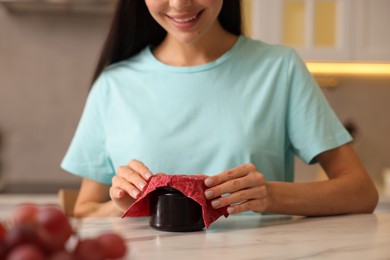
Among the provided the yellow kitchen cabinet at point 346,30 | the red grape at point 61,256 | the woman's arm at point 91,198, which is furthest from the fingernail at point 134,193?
the yellow kitchen cabinet at point 346,30

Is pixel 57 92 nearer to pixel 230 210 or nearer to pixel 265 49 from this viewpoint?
pixel 265 49

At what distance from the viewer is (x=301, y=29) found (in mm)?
3227

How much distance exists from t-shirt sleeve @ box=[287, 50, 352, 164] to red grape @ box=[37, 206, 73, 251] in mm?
982

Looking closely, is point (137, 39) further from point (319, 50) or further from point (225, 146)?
point (319, 50)

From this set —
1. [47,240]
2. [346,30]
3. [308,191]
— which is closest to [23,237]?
[47,240]

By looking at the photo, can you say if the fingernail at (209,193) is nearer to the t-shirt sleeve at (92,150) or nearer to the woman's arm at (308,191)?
the woman's arm at (308,191)

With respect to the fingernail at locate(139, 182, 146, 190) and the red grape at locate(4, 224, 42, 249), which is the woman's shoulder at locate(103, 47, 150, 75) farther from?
the red grape at locate(4, 224, 42, 249)

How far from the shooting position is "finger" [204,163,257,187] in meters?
1.13

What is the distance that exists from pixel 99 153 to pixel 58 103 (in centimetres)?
192

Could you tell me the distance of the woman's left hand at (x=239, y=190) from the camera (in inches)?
44.9

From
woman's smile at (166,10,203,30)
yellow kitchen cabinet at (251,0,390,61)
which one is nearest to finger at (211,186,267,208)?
woman's smile at (166,10,203,30)

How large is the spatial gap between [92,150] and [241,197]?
1.95 ft

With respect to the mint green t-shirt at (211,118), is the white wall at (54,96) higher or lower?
lower

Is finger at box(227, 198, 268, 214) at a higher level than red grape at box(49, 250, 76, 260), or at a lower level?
lower
